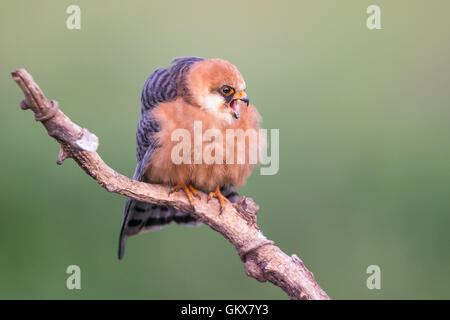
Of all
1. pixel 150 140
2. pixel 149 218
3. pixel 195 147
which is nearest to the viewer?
pixel 195 147

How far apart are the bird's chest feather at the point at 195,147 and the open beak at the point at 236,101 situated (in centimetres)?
5

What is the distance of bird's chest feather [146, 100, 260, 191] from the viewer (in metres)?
2.24

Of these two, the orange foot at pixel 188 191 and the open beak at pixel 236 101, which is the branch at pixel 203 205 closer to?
the orange foot at pixel 188 191

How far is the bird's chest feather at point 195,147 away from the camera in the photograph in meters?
2.24

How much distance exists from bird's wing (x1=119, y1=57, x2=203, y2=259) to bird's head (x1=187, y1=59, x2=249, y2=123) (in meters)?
0.10

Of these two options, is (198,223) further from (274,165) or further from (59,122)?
(59,122)

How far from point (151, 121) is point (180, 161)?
26 centimetres

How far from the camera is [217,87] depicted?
2.26 meters

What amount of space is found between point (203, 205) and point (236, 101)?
0.55 meters

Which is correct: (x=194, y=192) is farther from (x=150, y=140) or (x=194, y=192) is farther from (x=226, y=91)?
(x=226, y=91)

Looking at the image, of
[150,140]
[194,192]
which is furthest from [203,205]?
[150,140]

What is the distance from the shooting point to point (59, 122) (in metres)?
1.70
